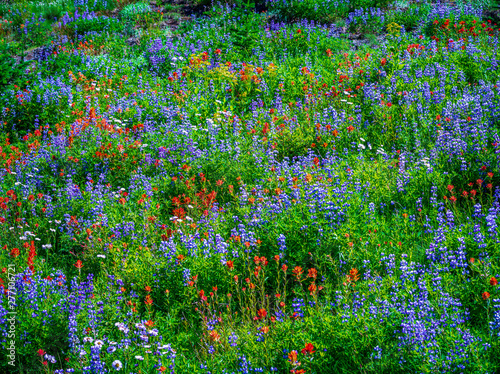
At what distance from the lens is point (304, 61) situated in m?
9.20

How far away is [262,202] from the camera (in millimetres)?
5402

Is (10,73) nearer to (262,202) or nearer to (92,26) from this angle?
(92,26)

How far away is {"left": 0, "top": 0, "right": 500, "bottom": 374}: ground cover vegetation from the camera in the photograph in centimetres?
383

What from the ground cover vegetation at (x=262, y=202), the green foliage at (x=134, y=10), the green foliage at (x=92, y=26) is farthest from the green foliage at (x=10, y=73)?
the green foliage at (x=134, y=10)

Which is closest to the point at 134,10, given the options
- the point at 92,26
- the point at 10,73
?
the point at 92,26

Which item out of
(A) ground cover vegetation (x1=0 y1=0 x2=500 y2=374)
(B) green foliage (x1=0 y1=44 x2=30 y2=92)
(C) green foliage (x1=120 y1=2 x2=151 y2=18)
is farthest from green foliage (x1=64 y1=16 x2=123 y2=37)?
(B) green foliage (x1=0 y1=44 x2=30 y2=92)

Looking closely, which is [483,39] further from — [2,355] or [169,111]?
[2,355]

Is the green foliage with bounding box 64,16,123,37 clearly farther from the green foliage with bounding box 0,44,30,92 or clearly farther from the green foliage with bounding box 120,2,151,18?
the green foliage with bounding box 0,44,30,92

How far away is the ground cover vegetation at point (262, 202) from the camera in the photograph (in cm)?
383

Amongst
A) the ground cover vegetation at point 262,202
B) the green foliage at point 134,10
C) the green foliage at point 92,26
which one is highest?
the green foliage at point 134,10

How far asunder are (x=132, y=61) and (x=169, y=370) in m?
7.91

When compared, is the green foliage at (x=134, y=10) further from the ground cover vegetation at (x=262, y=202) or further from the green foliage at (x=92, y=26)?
A: the ground cover vegetation at (x=262, y=202)

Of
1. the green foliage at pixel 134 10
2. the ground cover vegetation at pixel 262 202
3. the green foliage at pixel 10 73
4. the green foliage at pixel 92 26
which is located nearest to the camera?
the ground cover vegetation at pixel 262 202

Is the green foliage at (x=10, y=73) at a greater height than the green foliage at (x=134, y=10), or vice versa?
the green foliage at (x=134, y=10)
